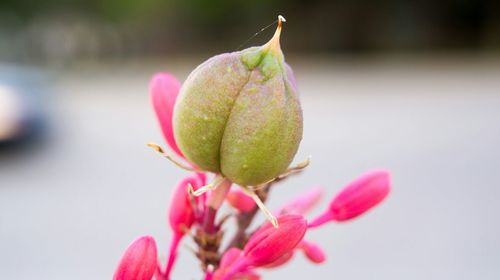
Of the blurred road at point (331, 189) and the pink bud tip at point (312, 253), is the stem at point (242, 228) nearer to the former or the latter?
the pink bud tip at point (312, 253)

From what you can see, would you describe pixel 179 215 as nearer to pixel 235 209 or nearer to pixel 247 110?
pixel 235 209

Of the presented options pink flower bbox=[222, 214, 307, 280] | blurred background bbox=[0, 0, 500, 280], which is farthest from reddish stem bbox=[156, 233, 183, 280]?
blurred background bbox=[0, 0, 500, 280]

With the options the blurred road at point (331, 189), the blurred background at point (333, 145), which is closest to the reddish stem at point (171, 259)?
the blurred road at point (331, 189)

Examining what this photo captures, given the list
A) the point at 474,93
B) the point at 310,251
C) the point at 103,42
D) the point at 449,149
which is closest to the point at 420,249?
the point at 449,149

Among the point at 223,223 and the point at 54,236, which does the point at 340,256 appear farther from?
the point at 223,223

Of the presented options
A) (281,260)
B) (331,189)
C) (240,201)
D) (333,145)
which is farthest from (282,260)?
(333,145)

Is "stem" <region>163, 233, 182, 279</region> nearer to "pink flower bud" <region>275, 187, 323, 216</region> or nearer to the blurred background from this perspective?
"pink flower bud" <region>275, 187, 323, 216</region>

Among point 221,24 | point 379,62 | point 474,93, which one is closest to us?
point 474,93
